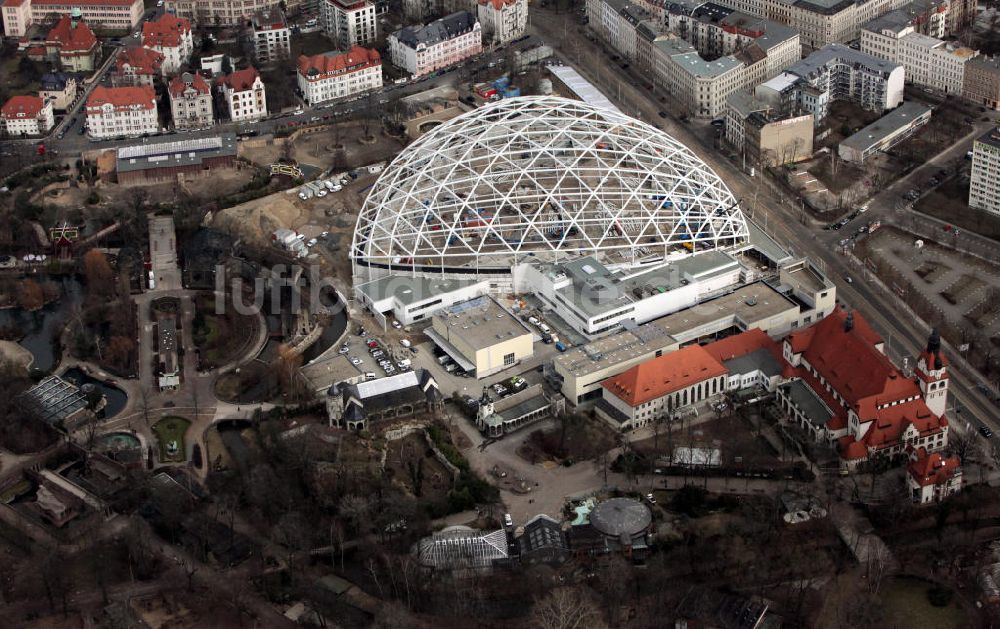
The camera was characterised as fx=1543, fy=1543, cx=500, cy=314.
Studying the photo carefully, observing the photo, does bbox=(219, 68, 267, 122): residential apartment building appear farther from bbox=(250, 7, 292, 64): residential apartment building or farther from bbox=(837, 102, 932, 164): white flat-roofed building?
bbox=(837, 102, 932, 164): white flat-roofed building

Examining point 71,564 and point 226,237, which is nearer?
point 71,564

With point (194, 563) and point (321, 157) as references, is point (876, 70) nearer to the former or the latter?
point (321, 157)

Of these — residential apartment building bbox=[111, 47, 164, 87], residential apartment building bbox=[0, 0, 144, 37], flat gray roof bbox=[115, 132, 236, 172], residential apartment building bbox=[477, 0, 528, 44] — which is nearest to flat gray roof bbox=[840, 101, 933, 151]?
residential apartment building bbox=[477, 0, 528, 44]

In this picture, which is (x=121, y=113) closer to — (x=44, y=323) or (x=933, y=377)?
(x=44, y=323)

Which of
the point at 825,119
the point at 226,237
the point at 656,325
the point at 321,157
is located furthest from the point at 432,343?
the point at 825,119

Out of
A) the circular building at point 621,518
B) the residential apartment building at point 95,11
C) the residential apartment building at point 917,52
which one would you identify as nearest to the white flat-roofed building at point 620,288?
the circular building at point 621,518

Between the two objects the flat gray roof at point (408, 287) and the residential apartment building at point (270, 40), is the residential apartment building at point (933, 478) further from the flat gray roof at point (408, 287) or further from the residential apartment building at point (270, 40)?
the residential apartment building at point (270, 40)
